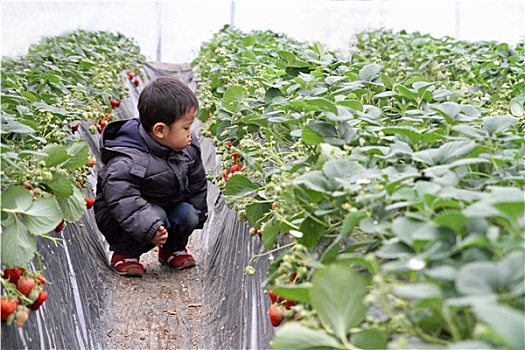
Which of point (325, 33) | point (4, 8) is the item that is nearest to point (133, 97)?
point (4, 8)

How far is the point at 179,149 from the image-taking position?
356 cm

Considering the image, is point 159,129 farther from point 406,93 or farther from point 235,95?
point 406,93

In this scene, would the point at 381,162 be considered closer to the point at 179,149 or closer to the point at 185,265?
the point at 179,149

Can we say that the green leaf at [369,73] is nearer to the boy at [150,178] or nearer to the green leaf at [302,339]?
the boy at [150,178]

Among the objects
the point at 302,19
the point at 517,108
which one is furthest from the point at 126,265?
the point at 302,19

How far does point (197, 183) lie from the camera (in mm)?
3807

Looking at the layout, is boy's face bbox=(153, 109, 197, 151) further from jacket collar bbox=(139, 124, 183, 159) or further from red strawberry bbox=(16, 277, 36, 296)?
red strawberry bbox=(16, 277, 36, 296)

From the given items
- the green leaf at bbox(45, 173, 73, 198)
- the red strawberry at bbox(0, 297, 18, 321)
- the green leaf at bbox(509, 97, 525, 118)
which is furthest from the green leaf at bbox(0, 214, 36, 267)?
the green leaf at bbox(509, 97, 525, 118)

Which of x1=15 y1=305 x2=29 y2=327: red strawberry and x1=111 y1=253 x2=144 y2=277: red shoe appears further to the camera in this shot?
x1=111 y1=253 x2=144 y2=277: red shoe

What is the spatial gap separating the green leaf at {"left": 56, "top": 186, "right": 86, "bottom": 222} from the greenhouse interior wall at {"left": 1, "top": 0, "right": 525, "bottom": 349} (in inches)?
11.1

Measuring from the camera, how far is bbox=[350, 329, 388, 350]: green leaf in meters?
1.39

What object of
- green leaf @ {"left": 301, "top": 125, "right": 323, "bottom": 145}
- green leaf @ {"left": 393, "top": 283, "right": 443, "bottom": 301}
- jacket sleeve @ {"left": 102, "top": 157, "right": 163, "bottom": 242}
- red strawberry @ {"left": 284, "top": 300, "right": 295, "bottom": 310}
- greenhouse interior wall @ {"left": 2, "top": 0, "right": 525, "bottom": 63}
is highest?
green leaf @ {"left": 393, "top": 283, "right": 443, "bottom": 301}

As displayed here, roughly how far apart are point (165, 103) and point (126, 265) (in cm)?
81

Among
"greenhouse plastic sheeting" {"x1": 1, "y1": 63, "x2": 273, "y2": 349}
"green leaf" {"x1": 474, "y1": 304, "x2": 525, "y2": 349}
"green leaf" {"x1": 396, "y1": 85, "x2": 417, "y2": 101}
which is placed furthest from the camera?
"green leaf" {"x1": 396, "y1": 85, "x2": 417, "y2": 101}
